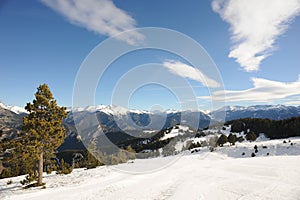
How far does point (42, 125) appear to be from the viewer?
17.7 m

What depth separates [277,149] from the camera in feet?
94.4

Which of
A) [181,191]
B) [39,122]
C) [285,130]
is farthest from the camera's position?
[285,130]

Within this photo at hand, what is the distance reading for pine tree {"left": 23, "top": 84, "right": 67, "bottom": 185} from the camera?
1755 cm

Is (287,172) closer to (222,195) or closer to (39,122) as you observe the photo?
(222,195)

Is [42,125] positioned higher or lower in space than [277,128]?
higher

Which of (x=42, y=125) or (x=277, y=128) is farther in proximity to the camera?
(x=277, y=128)

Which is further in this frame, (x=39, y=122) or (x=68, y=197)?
(x=39, y=122)

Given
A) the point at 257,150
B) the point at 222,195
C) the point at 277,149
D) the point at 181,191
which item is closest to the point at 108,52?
the point at 181,191

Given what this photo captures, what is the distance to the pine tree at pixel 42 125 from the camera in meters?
17.5

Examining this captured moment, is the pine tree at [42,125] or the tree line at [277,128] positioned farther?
the tree line at [277,128]

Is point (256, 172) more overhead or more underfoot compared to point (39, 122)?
more underfoot

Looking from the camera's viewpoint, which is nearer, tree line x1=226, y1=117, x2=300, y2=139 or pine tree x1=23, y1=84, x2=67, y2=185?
pine tree x1=23, y1=84, x2=67, y2=185

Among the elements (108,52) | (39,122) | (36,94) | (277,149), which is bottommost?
(277,149)

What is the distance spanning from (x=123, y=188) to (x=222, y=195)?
677 cm
